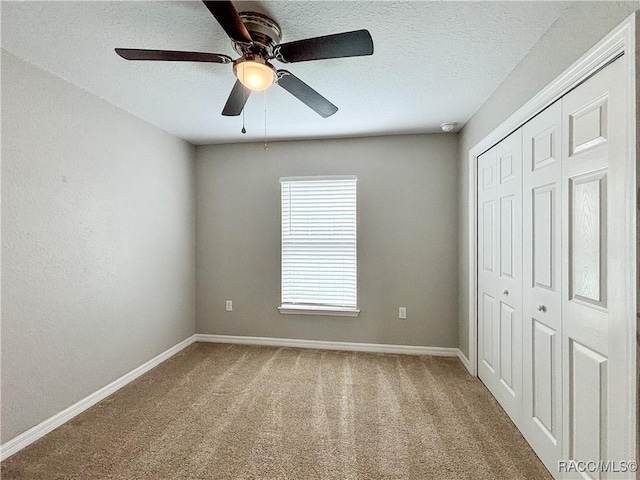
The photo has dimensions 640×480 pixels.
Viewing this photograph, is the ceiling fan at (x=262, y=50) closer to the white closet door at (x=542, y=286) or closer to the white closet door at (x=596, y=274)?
the white closet door at (x=596, y=274)

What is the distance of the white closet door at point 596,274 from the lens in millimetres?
1272

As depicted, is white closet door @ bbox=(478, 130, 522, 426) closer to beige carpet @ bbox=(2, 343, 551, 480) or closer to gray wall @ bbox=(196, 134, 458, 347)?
beige carpet @ bbox=(2, 343, 551, 480)

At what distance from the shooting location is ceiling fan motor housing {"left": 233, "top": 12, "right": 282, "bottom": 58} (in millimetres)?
1637

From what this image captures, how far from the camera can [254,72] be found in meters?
1.72

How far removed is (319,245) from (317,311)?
0.77m

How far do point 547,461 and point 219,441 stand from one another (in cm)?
195

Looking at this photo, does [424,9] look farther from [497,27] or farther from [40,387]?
[40,387]

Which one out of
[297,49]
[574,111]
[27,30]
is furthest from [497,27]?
[27,30]

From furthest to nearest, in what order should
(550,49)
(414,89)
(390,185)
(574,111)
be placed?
(390,185), (414,89), (550,49), (574,111)

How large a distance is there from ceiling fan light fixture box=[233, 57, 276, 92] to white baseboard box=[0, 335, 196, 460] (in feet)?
8.42

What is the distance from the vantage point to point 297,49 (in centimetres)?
160

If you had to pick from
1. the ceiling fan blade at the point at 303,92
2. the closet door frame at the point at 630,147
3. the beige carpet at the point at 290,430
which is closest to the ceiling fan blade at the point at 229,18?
the ceiling fan blade at the point at 303,92

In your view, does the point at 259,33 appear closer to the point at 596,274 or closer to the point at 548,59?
the point at 548,59

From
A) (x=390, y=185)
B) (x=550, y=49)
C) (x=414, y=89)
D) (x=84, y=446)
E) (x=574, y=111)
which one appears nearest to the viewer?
(x=574, y=111)
